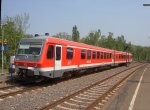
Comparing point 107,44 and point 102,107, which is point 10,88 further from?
point 107,44

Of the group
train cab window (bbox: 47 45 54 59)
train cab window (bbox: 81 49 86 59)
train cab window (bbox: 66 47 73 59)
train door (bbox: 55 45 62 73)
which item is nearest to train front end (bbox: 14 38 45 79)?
train cab window (bbox: 47 45 54 59)

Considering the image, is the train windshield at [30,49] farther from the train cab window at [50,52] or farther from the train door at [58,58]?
the train door at [58,58]

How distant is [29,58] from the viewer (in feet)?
60.6

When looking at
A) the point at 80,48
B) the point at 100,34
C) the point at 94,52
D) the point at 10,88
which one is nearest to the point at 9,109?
the point at 10,88

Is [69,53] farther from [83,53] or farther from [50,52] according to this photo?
[83,53]

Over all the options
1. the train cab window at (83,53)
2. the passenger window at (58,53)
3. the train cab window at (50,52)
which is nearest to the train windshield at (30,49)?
the train cab window at (50,52)

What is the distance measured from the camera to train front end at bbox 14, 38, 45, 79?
17969 mm

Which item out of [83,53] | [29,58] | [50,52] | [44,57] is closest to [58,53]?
[50,52]

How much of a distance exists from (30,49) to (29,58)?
26.6 inches

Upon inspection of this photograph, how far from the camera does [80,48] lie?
25.3 meters

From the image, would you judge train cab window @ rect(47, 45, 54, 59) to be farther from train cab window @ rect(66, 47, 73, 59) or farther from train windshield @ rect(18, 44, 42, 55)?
train cab window @ rect(66, 47, 73, 59)

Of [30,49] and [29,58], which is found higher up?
[30,49]

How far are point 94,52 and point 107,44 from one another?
75444mm

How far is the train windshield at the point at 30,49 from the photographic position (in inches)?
728
